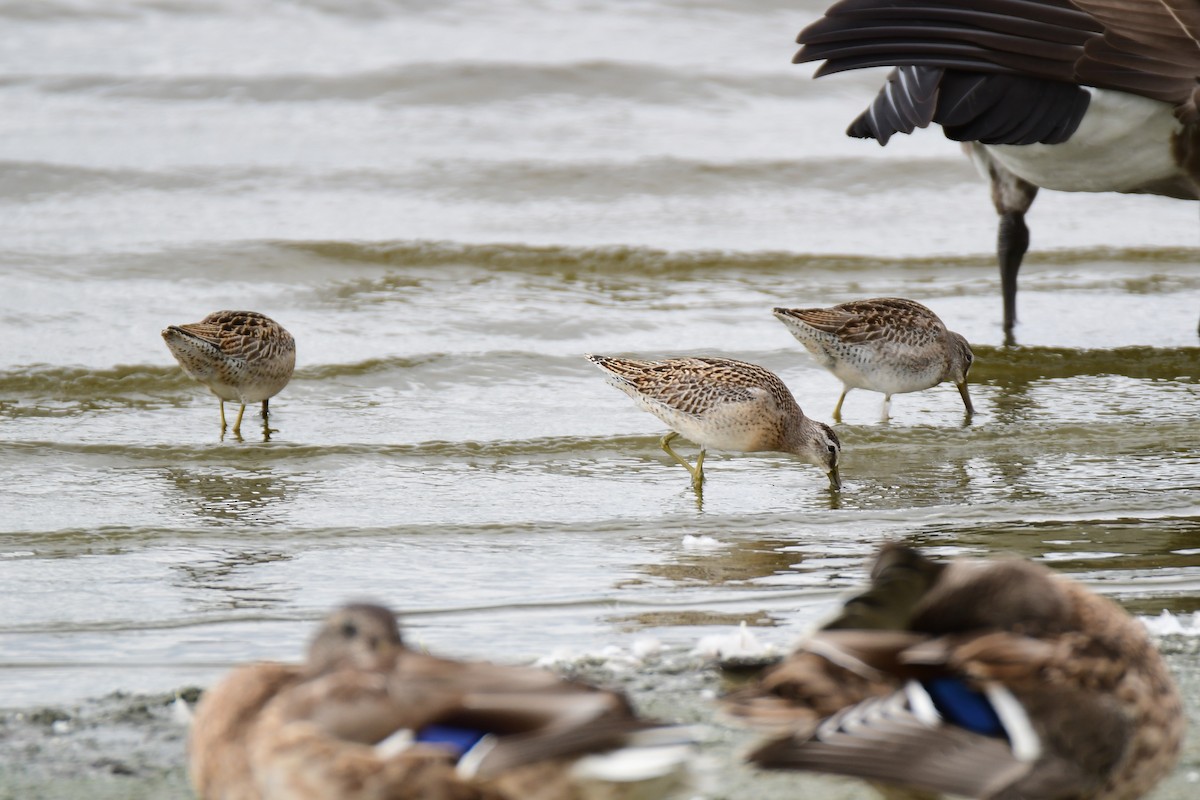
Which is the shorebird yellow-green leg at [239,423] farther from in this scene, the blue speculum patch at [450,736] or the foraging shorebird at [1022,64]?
the blue speculum patch at [450,736]

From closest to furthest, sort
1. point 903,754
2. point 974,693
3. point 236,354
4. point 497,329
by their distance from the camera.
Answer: point 903,754
point 974,693
point 236,354
point 497,329

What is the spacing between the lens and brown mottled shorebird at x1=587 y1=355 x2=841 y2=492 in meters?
7.50

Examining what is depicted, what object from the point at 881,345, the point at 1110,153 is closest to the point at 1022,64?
the point at 1110,153

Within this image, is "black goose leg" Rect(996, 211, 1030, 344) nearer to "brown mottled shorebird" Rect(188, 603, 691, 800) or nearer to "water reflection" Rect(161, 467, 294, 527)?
"water reflection" Rect(161, 467, 294, 527)

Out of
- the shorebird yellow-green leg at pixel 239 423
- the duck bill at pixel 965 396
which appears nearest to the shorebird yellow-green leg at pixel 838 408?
the duck bill at pixel 965 396

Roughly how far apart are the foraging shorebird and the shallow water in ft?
4.87

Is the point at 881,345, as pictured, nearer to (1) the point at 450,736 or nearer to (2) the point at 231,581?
(2) the point at 231,581

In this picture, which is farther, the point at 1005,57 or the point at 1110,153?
the point at 1110,153

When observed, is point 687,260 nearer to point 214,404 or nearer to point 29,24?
point 214,404

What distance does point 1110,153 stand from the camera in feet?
30.1

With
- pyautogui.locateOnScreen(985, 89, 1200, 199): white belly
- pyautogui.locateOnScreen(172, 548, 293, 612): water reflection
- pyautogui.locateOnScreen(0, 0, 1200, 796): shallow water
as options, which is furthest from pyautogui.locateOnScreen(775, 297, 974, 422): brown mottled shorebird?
pyautogui.locateOnScreen(172, 548, 293, 612): water reflection

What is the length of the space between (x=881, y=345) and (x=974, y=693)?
17.5 ft

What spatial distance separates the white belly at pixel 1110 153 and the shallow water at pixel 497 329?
108 cm

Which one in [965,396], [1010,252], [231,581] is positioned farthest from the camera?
[1010,252]
